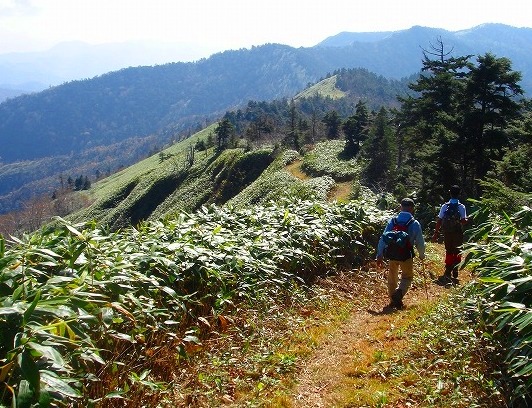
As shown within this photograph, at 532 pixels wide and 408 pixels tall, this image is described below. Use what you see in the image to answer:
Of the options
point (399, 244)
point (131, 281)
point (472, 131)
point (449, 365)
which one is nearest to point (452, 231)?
point (399, 244)

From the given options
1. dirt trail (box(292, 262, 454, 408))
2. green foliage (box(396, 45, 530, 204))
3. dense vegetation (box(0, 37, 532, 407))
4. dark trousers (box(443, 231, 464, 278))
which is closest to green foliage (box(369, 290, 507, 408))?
dense vegetation (box(0, 37, 532, 407))

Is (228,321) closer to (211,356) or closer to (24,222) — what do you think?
(211,356)

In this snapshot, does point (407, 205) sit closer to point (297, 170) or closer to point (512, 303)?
point (512, 303)

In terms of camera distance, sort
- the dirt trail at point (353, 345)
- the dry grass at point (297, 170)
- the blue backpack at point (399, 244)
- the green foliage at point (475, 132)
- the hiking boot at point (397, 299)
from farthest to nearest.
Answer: the dry grass at point (297, 170) → the green foliage at point (475, 132) → the hiking boot at point (397, 299) → the blue backpack at point (399, 244) → the dirt trail at point (353, 345)

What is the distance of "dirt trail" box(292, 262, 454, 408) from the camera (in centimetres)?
540

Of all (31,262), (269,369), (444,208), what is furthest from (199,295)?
(444,208)

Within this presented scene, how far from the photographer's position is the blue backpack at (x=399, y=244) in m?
8.80

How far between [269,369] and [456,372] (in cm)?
222

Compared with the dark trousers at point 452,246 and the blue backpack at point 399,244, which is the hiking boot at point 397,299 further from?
the dark trousers at point 452,246

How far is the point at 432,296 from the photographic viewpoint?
9.84 m

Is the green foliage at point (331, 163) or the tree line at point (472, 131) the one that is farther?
the green foliage at point (331, 163)

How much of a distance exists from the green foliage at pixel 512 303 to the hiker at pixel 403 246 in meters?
2.20

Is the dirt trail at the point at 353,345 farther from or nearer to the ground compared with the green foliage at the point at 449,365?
nearer to the ground

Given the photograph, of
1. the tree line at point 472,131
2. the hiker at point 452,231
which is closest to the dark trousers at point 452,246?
the hiker at point 452,231
